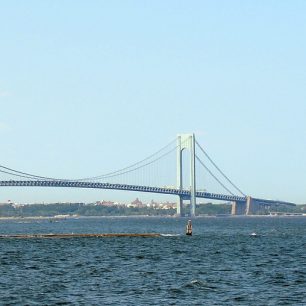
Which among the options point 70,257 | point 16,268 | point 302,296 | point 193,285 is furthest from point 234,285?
point 70,257

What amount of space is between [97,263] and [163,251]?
39.0 feet

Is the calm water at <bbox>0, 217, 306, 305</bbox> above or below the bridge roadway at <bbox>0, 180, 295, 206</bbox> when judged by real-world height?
below

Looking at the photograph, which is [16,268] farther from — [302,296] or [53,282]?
[302,296]

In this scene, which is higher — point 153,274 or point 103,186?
point 103,186

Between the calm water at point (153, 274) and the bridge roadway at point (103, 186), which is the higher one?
the bridge roadway at point (103, 186)

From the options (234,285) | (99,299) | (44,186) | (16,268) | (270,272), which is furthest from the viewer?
(44,186)

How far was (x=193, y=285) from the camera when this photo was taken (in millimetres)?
44312

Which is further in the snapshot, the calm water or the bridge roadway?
the bridge roadway

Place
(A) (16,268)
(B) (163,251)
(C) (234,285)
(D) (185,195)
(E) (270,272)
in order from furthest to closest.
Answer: (D) (185,195) → (B) (163,251) → (A) (16,268) → (E) (270,272) → (C) (234,285)

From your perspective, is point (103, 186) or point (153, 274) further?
point (103, 186)

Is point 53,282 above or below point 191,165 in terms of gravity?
below

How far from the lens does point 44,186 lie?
172 metres

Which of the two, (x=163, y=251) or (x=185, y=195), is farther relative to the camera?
(x=185, y=195)

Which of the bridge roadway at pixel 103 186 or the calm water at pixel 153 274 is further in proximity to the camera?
the bridge roadway at pixel 103 186
